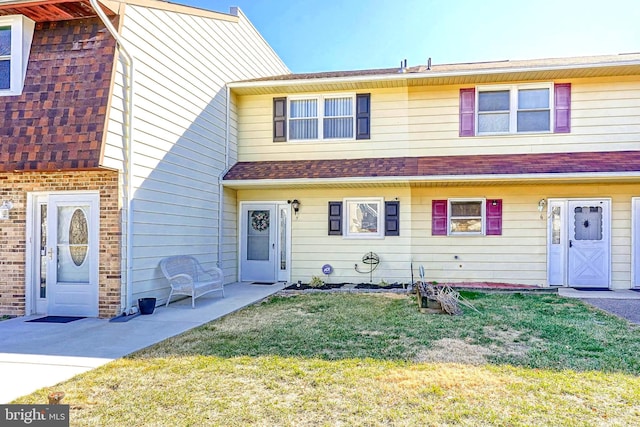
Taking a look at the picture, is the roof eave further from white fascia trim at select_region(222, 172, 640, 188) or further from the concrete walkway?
the concrete walkway

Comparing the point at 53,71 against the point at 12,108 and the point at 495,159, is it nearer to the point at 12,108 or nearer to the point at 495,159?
the point at 12,108

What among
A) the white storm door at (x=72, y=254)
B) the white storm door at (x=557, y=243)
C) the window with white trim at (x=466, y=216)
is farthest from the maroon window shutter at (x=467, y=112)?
the white storm door at (x=72, y=254)

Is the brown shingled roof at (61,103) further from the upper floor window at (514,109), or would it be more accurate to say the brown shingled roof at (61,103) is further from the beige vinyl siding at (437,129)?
the upper floor window at (514,109)

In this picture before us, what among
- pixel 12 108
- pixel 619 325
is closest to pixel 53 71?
pixel 12 108

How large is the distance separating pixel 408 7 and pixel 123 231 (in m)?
13.7

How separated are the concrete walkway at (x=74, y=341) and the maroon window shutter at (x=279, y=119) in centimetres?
467

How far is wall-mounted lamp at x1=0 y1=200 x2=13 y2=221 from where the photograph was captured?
7.01 m

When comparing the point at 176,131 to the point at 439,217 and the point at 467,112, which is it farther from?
the point at 467,112

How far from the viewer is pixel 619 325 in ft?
20.0

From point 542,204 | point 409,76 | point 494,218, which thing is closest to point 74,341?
point 409,76

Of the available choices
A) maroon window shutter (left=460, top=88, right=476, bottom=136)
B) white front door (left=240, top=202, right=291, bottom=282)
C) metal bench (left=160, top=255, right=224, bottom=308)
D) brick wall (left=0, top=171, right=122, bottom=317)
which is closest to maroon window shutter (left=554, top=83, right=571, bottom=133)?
maroon window shutter (left=460, top=88, right=476, bottom=136)

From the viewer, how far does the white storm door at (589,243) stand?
9617mm

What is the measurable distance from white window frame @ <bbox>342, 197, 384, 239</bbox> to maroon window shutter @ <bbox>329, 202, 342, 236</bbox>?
0.12m

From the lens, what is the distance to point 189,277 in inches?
303
